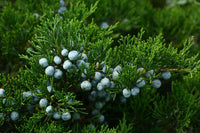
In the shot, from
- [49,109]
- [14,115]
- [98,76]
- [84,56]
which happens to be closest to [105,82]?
[98,76]

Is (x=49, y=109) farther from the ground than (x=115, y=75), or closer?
closer

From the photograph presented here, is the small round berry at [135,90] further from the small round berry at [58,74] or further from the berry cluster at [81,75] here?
the small round berry at [58,74]

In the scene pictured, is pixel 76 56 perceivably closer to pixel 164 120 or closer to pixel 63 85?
pixel 63 85

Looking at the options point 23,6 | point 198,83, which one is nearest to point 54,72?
point 23,6

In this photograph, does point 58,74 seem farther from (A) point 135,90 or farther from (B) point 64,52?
(A) point 135,90

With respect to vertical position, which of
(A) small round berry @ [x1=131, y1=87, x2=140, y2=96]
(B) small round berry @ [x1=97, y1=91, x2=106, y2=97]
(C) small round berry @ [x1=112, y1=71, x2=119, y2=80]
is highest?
(C) small round berry @ [x1=112, y1=71, x2=119, y2=80]

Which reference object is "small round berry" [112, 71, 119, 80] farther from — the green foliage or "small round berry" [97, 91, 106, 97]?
"small round berry" [97, 91, 106, 97]

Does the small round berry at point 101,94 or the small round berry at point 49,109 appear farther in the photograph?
the small round berry at point 101,94

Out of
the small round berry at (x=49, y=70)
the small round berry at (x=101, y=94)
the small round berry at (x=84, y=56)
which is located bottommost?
the small round berry at (x=101, y=94)

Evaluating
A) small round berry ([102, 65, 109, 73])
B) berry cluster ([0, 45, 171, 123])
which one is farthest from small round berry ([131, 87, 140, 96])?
small round berry ([102, 65, 109, 73])

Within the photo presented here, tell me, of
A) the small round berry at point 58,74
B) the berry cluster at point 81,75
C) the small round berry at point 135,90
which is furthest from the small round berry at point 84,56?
the small round berry at point 135,90

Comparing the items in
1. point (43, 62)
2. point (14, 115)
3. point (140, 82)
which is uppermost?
point (43, 62)
